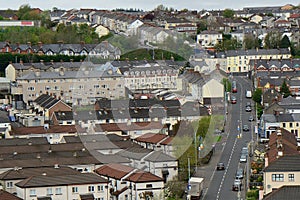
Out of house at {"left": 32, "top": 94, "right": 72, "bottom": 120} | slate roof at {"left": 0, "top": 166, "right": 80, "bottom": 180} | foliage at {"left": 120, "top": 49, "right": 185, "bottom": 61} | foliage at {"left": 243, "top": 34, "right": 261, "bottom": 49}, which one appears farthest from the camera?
foliage at {"left": 243, "top": 34, "right": 261, "bottom": 49}

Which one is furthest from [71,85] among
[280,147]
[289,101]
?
[280,147]

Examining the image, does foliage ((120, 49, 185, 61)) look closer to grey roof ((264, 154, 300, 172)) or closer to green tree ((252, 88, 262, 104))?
green tree ((252, 88, 262, 104))

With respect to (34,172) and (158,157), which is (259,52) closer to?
(158,157)

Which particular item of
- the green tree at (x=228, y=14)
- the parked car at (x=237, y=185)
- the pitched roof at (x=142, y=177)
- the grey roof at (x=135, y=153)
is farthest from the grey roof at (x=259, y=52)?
the pitched roof at (x=142, y=177)

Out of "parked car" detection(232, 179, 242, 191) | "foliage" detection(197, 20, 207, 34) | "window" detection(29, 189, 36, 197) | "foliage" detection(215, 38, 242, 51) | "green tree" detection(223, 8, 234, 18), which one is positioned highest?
"green tree" detection(223, 8, 234, 18)

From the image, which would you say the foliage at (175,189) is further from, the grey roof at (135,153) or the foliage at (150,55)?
→ the foliage at (150,55)

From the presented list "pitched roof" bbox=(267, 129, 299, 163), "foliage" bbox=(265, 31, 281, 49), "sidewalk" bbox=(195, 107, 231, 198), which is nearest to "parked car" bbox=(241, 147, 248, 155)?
"sidewalk" bbox=(195, 107, 231, 198)

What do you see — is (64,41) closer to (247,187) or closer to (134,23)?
(134,23)

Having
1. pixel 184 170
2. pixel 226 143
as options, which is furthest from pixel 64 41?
pixel 184 170
